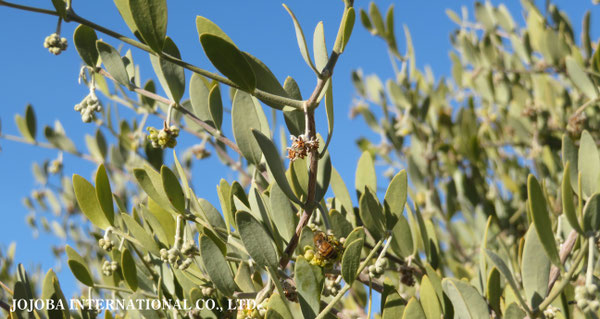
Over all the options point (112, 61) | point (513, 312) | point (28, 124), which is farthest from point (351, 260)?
point (28, 124)

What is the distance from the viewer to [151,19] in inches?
39.0

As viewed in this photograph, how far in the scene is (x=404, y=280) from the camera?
4.81 ft

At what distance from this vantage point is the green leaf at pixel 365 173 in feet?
4.50

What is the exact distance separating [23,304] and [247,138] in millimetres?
672

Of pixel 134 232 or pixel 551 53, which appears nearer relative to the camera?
pixel 134 232

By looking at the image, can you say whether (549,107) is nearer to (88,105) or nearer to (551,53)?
(551,53)

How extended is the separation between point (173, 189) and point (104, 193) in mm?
204

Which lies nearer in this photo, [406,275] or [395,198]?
[395,198]

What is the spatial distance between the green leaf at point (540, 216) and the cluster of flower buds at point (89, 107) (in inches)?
38.3

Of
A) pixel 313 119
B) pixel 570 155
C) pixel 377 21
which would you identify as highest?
pixel 377 21

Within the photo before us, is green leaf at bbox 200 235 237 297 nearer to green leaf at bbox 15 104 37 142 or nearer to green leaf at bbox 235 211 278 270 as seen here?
green leaf at bbox 235 211 278 270

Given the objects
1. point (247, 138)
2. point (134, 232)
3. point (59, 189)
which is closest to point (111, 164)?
point (59, 189)

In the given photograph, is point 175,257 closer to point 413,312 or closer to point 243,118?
point 243,118

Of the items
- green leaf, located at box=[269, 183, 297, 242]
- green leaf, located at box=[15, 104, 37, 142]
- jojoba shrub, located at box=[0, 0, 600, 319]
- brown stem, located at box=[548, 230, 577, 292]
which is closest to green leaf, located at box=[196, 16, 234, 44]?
jojoba shrub, located at box=[0, 0, 600, 319]
